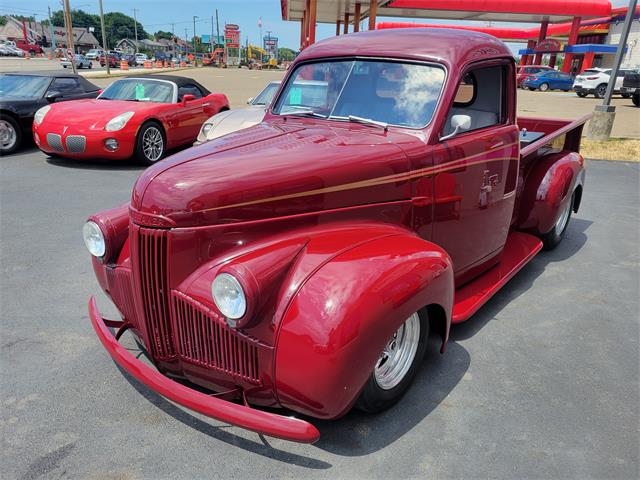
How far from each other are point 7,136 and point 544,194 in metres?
9.13

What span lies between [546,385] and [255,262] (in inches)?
77.9

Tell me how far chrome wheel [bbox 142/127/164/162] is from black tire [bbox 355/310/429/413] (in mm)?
7102

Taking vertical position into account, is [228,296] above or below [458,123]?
below

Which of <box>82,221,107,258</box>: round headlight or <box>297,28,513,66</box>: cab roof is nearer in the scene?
<box>82,221,107,258</box>: round headlight

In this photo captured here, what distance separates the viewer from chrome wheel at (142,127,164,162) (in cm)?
852

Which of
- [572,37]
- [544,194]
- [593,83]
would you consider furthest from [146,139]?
[572,37]

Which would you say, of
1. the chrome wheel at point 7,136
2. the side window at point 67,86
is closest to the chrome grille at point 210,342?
the chrome wheel at point 7,136

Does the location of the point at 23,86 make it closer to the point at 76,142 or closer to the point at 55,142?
the point at 55,142

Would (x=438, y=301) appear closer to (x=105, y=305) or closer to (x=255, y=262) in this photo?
(x=255, y=262)

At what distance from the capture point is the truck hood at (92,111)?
8000 millimetres

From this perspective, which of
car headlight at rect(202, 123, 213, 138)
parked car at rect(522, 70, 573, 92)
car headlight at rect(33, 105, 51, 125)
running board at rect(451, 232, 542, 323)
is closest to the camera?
running board at rect(451, 232, 542, 323)

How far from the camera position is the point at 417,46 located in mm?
3289

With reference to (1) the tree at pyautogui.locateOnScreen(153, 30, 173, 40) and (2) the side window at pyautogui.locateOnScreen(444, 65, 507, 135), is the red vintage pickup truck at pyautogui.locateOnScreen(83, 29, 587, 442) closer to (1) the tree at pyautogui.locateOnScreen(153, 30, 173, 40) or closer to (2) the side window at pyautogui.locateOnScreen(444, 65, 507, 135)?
(2) the side window at pyautogui.locateOnScreen(444, 65, 507, 135)

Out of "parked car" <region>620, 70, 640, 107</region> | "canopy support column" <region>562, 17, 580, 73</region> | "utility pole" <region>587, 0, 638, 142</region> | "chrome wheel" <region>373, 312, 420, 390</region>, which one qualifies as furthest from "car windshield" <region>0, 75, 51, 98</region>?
"canopy support column" <region>562, 17, 580, 73</region>
